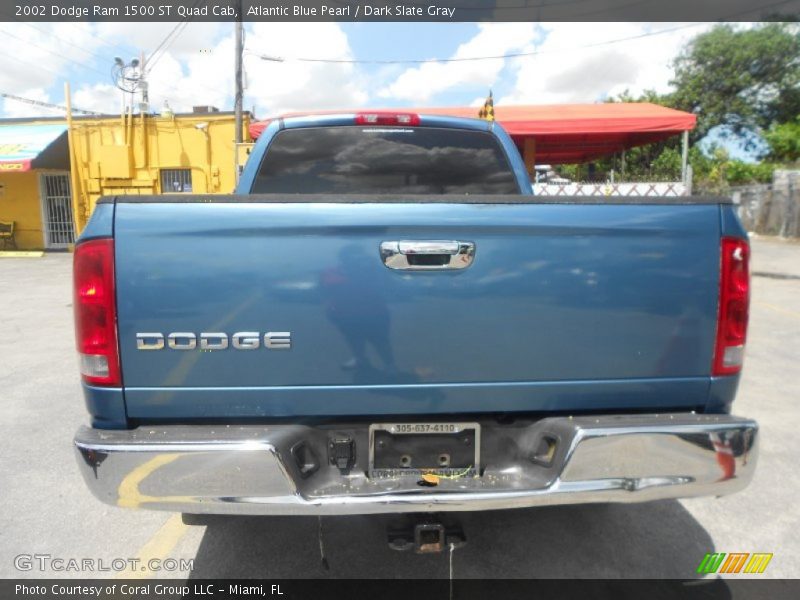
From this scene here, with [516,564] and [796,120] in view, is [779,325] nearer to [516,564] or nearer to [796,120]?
[516,564]

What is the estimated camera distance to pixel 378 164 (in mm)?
3582

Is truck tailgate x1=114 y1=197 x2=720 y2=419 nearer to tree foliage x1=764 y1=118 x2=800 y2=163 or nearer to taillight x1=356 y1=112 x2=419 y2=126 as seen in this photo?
taillight x1=356 y1=112 x2=419 y2=126

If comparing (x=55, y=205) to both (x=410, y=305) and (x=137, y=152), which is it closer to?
(x=137, y=152)

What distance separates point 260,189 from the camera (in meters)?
3.54

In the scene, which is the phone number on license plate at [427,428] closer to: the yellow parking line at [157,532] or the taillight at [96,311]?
the yellow parking line at [157,532]

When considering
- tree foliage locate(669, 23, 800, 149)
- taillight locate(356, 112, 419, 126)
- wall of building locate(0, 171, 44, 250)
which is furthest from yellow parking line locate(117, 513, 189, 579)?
tree foliage locate(669, 23, 800, 149)

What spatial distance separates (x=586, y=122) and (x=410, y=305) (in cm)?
950

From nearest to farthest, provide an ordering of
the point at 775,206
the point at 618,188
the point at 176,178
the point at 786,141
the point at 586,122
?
the point at 586,122
the point at 618,188
the point at 176,178
the point at 775,206
the point at 786,141

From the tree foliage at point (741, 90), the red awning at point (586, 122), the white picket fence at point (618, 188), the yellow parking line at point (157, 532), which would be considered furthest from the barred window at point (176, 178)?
the tree foliage at point (741, 90)

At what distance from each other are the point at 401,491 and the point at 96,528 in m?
2.01

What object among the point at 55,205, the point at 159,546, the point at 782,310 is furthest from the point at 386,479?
the point at 55,205

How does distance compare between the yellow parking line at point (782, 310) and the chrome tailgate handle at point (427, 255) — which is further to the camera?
the yellow parking line at point (782, 310)

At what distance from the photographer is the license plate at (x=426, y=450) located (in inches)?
85.5

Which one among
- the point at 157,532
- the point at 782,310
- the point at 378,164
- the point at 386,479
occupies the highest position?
the point at 378,164
